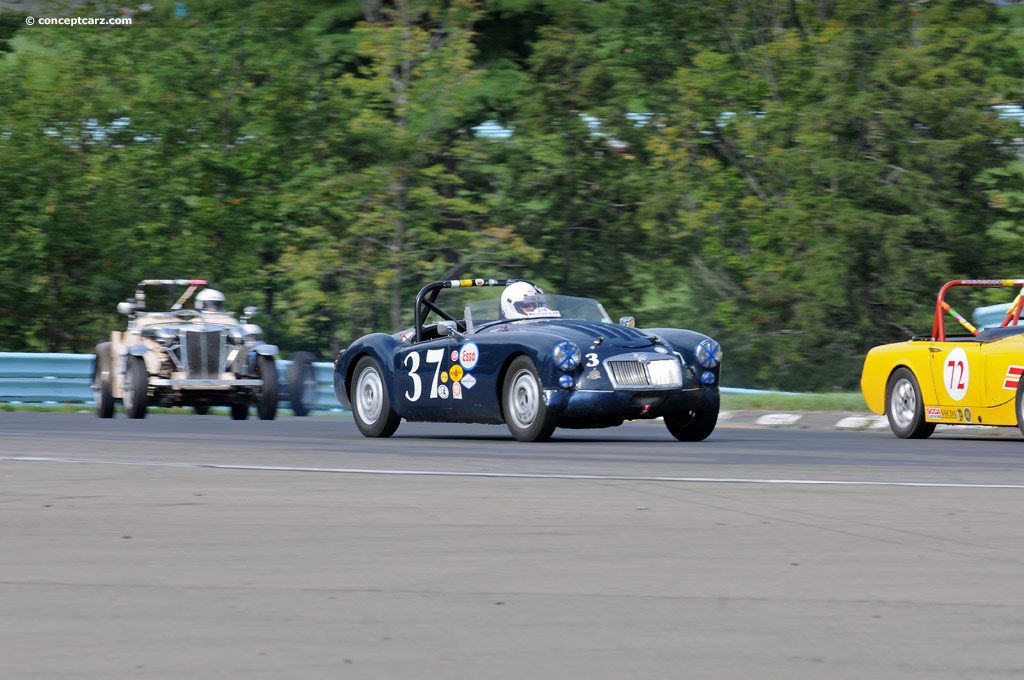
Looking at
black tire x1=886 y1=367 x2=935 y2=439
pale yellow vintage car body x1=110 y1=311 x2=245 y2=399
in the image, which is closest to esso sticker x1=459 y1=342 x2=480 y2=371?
black tire x1=886 y1=367 x2=935 y2=439

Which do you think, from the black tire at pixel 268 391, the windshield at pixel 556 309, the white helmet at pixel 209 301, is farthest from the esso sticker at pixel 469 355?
the white helmet at pixel 209 301

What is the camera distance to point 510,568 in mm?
6461

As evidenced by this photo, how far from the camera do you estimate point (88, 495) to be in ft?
30.0

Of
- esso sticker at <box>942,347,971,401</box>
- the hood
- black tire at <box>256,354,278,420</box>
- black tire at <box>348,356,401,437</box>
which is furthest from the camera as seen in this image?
black tire at <box>256,354,278,420</box>

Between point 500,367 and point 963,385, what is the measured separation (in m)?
4.08

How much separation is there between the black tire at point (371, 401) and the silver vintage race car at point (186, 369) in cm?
504

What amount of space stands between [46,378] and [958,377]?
1443 centimetres

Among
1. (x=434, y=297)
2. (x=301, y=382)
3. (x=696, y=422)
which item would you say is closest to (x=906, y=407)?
(x=696, y=422)

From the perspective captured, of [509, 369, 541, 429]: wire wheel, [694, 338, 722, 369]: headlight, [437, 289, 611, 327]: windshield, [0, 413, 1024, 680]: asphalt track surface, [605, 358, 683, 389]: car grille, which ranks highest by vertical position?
[437, 289, 611, 327]: windshield

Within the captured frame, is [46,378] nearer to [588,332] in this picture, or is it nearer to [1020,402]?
[588,332]

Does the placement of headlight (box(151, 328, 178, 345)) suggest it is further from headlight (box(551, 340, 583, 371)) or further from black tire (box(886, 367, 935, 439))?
black tire (box(886, 367, 935, 439))

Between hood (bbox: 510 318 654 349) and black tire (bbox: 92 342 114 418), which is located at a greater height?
hood (bbox: 510 318 654 349)

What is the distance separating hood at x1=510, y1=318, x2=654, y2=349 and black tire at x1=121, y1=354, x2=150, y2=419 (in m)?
7.01

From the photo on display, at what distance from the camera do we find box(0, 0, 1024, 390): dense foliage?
102ft
